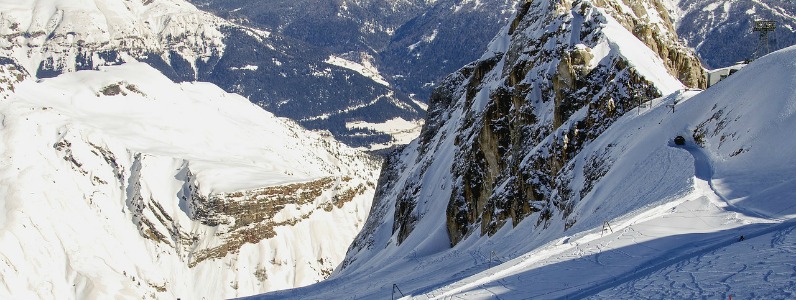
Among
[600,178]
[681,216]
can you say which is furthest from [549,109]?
[681,216]

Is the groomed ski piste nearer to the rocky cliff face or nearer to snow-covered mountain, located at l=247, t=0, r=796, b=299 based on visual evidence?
snow-covered mountain, located at l=247, t=0, r=796, b=299

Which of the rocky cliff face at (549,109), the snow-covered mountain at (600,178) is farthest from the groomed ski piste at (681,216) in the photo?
the rocky cliff face at (549,109)

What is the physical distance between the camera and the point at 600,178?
52.8 metres

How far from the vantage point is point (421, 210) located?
333 feet

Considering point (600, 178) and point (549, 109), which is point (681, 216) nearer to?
point (600, 178)

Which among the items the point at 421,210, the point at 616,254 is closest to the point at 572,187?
the point at 616,254

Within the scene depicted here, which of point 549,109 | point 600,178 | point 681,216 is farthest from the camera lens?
point 549,109

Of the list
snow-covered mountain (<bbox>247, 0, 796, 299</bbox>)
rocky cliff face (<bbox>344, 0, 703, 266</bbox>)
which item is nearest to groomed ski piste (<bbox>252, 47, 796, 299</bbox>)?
snow-covered mountain (<bbox>247, 0, 796, 299</bbox>)

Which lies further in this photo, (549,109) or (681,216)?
(549,109)

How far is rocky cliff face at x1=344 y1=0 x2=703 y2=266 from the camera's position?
61906 mm

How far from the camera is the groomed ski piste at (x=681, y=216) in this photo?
25.3 meters

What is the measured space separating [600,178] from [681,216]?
19.4m

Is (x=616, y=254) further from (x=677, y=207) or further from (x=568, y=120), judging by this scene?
(x=568, y=120)

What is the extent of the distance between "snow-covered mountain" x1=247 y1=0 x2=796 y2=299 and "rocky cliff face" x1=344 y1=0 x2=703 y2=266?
0.18 meters
